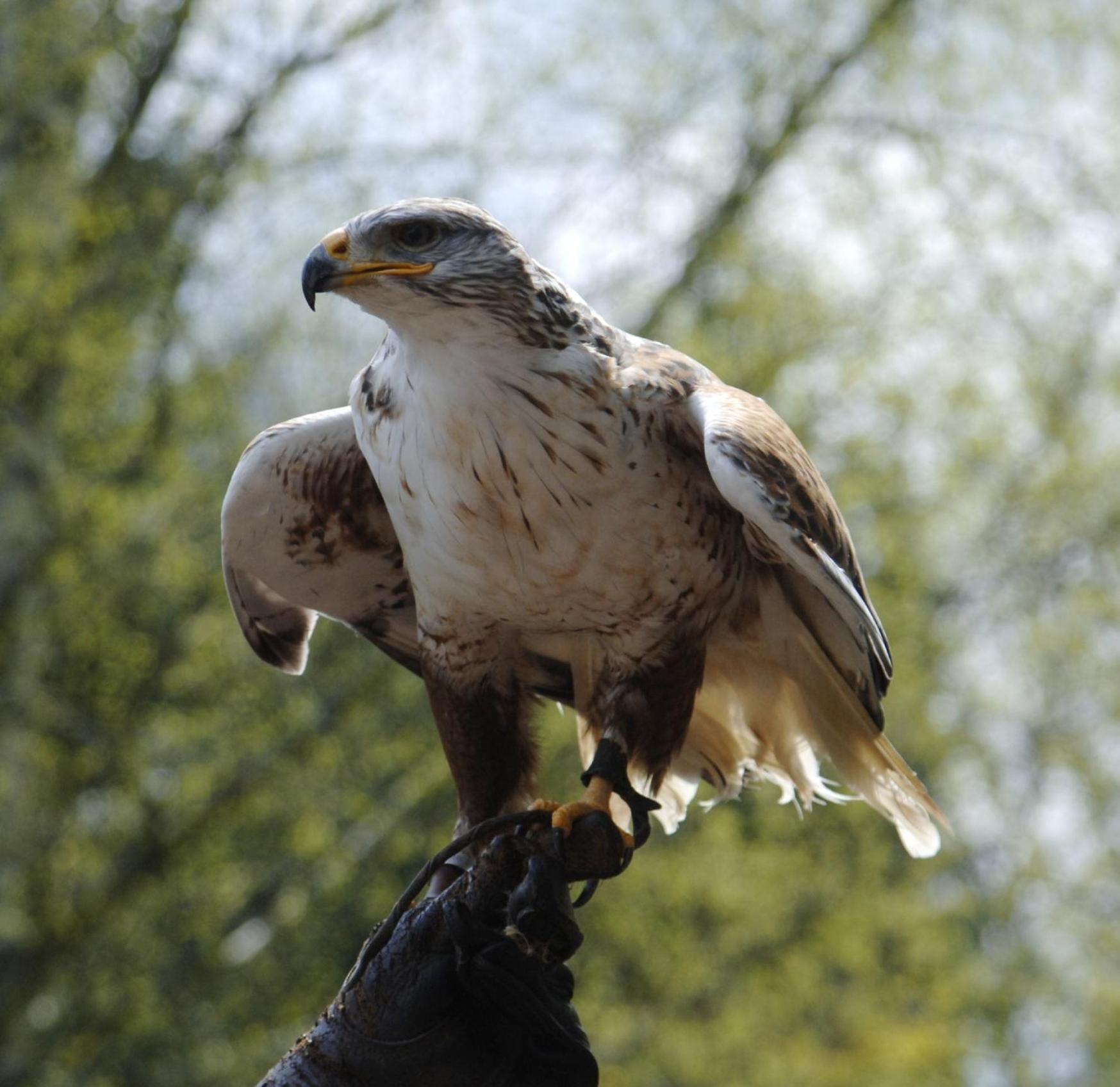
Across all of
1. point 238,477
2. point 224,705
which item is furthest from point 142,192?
point 238,477

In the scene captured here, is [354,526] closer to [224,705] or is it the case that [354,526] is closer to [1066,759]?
[224,705]

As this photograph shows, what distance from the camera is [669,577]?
2.81m

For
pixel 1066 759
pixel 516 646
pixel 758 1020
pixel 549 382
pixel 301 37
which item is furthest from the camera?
pixel 1066 759

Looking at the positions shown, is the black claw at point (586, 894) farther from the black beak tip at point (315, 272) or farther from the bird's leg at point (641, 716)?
the black beak tip at point (315, 272)

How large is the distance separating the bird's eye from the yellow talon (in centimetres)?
106

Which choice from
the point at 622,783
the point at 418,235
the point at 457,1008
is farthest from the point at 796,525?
the point at 457,1008

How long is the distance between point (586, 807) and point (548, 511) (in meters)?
0.55

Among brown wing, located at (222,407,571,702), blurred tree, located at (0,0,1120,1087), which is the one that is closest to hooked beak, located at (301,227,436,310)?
brown wing, located at (222,407,571,702)

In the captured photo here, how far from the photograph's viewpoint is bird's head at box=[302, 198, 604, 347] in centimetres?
276

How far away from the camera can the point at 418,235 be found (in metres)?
2.82

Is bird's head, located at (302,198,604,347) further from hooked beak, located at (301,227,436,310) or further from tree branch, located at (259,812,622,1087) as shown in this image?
tree branch, located at (259,812,622,1087)

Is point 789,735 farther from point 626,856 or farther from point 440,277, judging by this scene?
point 440,277

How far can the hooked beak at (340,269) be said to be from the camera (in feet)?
9.05

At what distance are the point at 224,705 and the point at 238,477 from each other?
23.5ft
